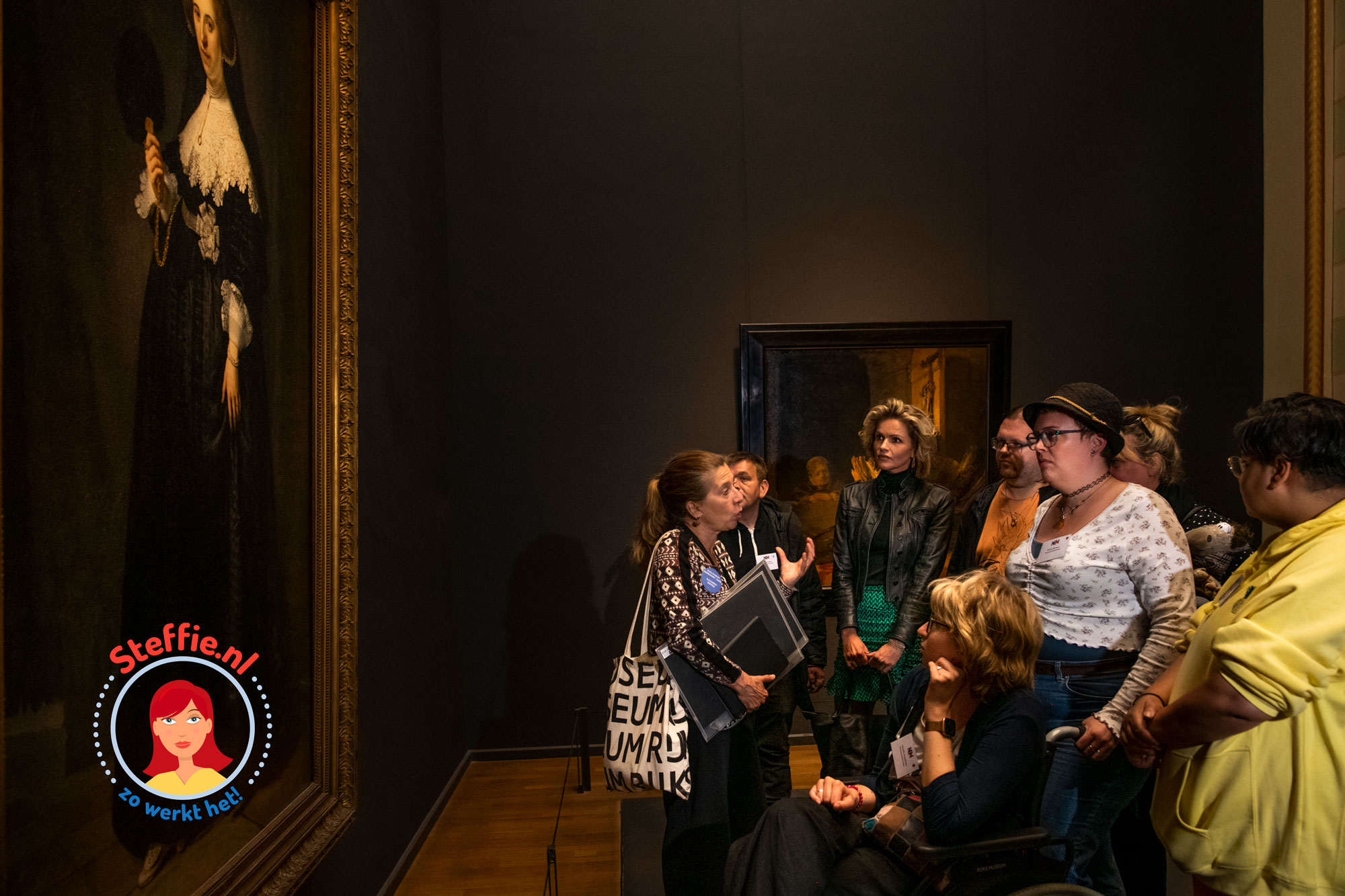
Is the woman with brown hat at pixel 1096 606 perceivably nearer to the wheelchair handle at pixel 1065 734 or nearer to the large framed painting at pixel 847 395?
the wheelchair handle at pixel 1065 734

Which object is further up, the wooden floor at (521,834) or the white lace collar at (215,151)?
the white lace collar at (215,151)

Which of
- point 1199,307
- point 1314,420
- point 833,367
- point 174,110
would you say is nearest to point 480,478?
point 833,367

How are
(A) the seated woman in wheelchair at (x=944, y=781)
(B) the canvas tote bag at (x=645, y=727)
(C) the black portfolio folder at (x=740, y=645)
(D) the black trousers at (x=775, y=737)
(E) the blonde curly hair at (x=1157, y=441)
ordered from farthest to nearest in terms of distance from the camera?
(D) the black trousers at (x=775, y=737), (E) the blonde curly hair at (x=1157, y=441), (C) the black portfolio folder at (x=740, y=645), (B) the canvas tote bag at (x=645, y=727), (A) the seated woman in wheelchair at (x=944, y=781)

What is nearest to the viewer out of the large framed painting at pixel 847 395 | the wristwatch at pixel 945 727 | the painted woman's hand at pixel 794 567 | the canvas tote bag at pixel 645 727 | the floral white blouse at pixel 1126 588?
the wristwatch at pixel 945 727

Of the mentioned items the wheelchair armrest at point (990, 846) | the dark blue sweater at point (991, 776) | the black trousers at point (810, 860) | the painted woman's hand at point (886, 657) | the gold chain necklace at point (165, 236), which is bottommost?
the black trousers at point (810, 860)

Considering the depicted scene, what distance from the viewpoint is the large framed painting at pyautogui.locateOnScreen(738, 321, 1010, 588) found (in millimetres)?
5605

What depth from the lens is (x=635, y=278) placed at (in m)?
5.70

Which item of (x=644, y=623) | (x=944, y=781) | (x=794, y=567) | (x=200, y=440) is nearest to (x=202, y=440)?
(x=200, y=440)

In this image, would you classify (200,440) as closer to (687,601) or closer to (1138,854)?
(687,601)

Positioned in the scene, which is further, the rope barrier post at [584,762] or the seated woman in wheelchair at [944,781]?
the rope barrier post at [584,762]

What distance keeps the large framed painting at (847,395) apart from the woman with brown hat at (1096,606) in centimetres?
291

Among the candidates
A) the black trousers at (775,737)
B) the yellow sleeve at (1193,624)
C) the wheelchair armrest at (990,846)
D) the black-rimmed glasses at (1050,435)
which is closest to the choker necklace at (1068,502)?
the black-rimmed glasses at (1050,435)

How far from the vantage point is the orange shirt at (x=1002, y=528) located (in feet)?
11.7

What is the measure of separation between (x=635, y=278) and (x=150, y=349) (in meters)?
4.12
